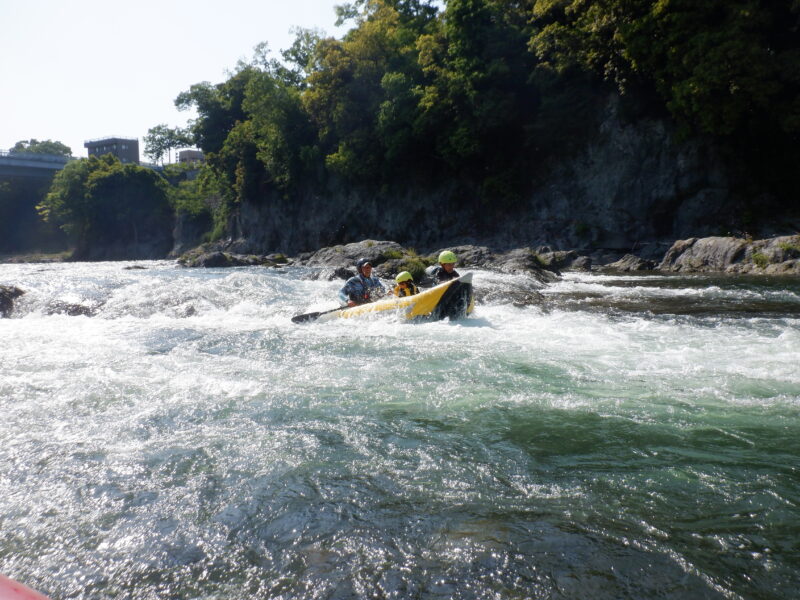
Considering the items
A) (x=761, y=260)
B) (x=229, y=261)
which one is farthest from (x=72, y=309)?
(x=761, y=260)

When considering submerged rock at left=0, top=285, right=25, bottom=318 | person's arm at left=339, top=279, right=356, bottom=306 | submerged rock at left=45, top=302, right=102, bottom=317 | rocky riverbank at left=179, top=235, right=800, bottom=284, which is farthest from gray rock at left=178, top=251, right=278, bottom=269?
person's arm at left=339, top=279, right=356, bottom=306

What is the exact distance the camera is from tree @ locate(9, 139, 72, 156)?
85.4 m

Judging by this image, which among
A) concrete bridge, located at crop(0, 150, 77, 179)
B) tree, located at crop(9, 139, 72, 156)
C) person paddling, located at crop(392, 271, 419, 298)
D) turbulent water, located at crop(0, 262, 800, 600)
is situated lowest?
turbulent water, located at crop(0, 262, 800, 600)

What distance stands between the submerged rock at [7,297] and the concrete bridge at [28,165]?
51.5 m

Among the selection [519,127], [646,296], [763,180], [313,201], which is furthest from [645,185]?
[313,201]

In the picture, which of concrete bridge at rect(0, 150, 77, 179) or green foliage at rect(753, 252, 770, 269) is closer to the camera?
green foliage at rect(753, 252, 770, 269)

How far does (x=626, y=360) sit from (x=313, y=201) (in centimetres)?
3477

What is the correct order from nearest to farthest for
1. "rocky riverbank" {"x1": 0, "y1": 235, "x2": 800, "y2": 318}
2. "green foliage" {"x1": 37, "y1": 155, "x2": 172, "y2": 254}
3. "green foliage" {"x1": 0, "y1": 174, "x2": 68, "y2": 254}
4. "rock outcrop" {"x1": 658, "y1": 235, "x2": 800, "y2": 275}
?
"rocky riverbank" {"x1": 0, "y1": 235, "x2": 800, "y2": 318}
"rock outcrop" {"x1": 658, "y1": 235, "x2": 800, "y2": 275}
"green foliage" {"x1": 37, "y1": 155, "x2": 172, "y2": 254}
"green foliage" {"x1": 0, "y1": 174, "x2": 68, "y2": 254}

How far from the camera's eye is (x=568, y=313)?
10.4m

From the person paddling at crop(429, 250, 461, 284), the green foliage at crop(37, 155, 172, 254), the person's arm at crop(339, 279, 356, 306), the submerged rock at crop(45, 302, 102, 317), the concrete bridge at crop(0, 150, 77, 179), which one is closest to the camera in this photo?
the person paddling at crop(429, 250, 461, 284)

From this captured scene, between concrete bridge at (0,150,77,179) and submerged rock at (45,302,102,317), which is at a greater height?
concrete bridge at (0,150,77,179)

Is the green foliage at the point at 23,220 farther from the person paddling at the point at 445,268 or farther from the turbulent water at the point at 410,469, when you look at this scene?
the turbulent water at the point at 410,469

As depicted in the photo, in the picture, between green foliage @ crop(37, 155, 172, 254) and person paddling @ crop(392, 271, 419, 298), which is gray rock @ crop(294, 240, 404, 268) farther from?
green foliage @ crop(37, 155, 172, 254)

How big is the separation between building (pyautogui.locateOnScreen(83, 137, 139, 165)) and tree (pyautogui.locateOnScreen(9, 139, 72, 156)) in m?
5.25
